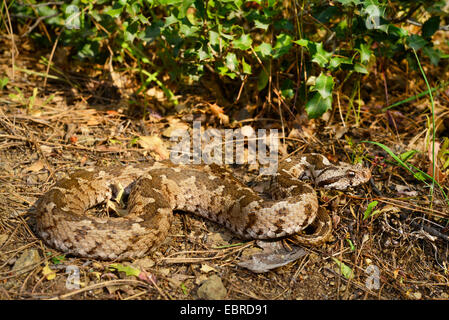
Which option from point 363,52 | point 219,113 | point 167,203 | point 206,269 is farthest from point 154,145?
point 363,52

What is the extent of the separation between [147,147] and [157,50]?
5.84ft

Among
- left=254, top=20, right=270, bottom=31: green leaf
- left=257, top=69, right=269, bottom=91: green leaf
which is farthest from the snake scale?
left=254, top=20, right=270, bottom=31: green leaf

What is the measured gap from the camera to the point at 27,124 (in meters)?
6.19

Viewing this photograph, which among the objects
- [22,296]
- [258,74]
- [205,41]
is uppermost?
[205,41]

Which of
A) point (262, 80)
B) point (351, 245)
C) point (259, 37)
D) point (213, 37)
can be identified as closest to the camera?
point (351, 245)

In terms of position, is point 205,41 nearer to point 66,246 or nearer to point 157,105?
point 157,105

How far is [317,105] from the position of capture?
5633 millimetres

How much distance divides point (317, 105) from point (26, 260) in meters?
4.28

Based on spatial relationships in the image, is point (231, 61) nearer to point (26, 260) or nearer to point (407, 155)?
point (407, 155)

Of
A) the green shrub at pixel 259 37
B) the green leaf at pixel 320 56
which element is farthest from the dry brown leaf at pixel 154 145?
the green leaf at pixel 320 56

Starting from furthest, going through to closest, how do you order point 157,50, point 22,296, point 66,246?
1. point 157,50
2. point 66,246
3. point 22,296

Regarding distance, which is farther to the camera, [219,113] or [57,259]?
[219,113]

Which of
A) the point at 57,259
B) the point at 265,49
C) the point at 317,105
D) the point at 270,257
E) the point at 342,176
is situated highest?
the point at 265,49

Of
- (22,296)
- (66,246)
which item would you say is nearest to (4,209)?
(66,246)
